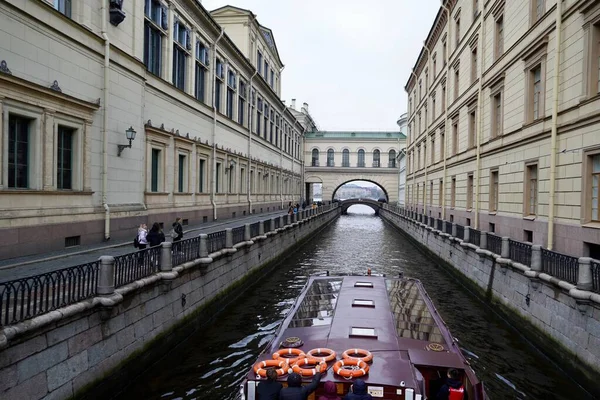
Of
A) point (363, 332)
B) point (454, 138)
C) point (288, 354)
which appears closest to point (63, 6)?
point (288, 354)

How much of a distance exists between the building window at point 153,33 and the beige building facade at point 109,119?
43 mm

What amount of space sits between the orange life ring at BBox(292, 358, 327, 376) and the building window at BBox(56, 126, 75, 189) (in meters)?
10.1

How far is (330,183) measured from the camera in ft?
235

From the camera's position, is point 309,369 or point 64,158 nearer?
point 309,369

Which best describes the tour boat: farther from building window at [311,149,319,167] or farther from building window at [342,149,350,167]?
building window at [342,149,350,167]

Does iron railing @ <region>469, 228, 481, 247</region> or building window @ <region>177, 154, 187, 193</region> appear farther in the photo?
building window @ <region>177, 154, 187, 193</region>

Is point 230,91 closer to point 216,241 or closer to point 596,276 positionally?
point 216,241

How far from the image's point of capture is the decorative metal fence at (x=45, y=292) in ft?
19.8

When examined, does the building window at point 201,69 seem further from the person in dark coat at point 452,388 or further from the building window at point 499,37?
the person in dark coat at point 452,388

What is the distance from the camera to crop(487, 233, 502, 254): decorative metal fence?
47.6 ft

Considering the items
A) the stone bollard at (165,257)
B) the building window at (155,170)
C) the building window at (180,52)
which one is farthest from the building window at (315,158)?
the stone bollard at (165,257)

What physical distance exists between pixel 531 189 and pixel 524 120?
8.13 feet

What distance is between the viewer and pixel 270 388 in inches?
214

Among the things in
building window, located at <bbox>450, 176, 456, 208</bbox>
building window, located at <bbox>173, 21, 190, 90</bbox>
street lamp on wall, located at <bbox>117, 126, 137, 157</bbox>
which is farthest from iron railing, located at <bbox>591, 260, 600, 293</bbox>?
building window, located at <bbox>450, 176, 456, 208</bbox>
